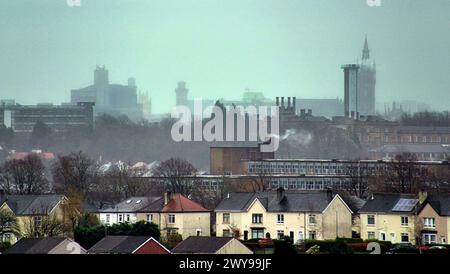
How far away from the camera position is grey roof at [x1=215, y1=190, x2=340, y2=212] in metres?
21.8

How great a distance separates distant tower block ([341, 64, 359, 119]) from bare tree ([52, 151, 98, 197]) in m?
8.48

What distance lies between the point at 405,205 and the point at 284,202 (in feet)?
7.53

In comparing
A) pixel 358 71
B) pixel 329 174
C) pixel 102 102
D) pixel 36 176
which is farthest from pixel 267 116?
pixel 36 176

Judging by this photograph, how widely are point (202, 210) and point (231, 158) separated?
1515cm

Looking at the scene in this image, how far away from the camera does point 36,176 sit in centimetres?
2770

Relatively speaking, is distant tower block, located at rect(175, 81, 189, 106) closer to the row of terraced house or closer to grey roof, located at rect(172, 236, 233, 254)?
the row of terraced house

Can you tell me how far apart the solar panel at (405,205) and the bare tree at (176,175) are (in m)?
7.29

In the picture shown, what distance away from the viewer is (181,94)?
133 ft

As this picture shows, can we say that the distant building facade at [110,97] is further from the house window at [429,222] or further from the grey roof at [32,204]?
the house window at [429,222]

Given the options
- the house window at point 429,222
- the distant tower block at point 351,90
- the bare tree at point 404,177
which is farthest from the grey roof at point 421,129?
the house window at point 429,222

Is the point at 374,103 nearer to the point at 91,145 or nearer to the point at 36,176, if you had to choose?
the point at 91,145

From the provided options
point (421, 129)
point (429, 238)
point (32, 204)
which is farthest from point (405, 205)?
point (421, 129)

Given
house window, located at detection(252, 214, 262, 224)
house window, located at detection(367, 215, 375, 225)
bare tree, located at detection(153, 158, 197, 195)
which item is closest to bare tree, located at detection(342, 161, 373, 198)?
bare tree, located at detection(153, 158, 197, 195)

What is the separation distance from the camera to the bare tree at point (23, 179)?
2538 centimetres
